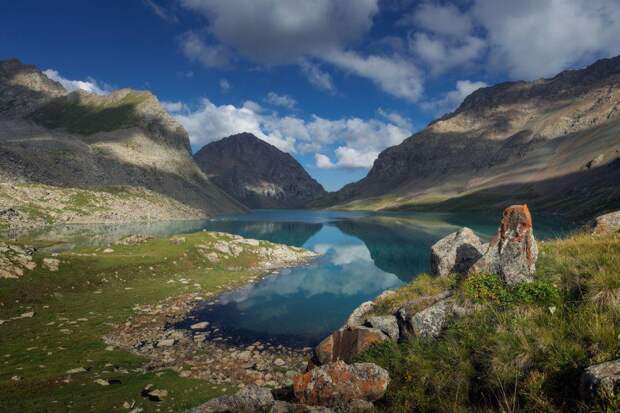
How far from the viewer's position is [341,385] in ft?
31.1

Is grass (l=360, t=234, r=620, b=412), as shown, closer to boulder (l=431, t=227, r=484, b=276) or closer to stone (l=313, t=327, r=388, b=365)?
stone (l=313, t=327, r=388, b=365)

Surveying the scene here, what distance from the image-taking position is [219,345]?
2484 cm

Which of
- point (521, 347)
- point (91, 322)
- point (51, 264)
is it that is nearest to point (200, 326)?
point (91, 322)

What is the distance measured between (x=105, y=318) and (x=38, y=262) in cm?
1363

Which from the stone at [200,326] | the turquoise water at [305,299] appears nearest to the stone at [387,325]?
the turquoise water at [305,299]

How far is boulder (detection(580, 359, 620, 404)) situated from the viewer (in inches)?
229

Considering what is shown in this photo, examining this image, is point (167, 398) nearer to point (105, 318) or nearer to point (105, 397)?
point (105, 397)

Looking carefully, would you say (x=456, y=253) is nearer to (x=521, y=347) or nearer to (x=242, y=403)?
(x=521, y=347)

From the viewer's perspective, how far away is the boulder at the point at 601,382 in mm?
5824

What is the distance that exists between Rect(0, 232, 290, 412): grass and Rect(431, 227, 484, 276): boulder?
1352 centimetres

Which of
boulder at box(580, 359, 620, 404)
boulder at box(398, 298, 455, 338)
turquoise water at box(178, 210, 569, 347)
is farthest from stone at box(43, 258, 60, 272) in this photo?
boulder at box(580, 359, 620, 404)

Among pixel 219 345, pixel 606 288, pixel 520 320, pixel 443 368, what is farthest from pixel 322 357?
pixel 219 345

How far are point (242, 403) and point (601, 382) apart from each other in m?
8.29

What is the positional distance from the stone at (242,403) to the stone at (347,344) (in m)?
3.85
